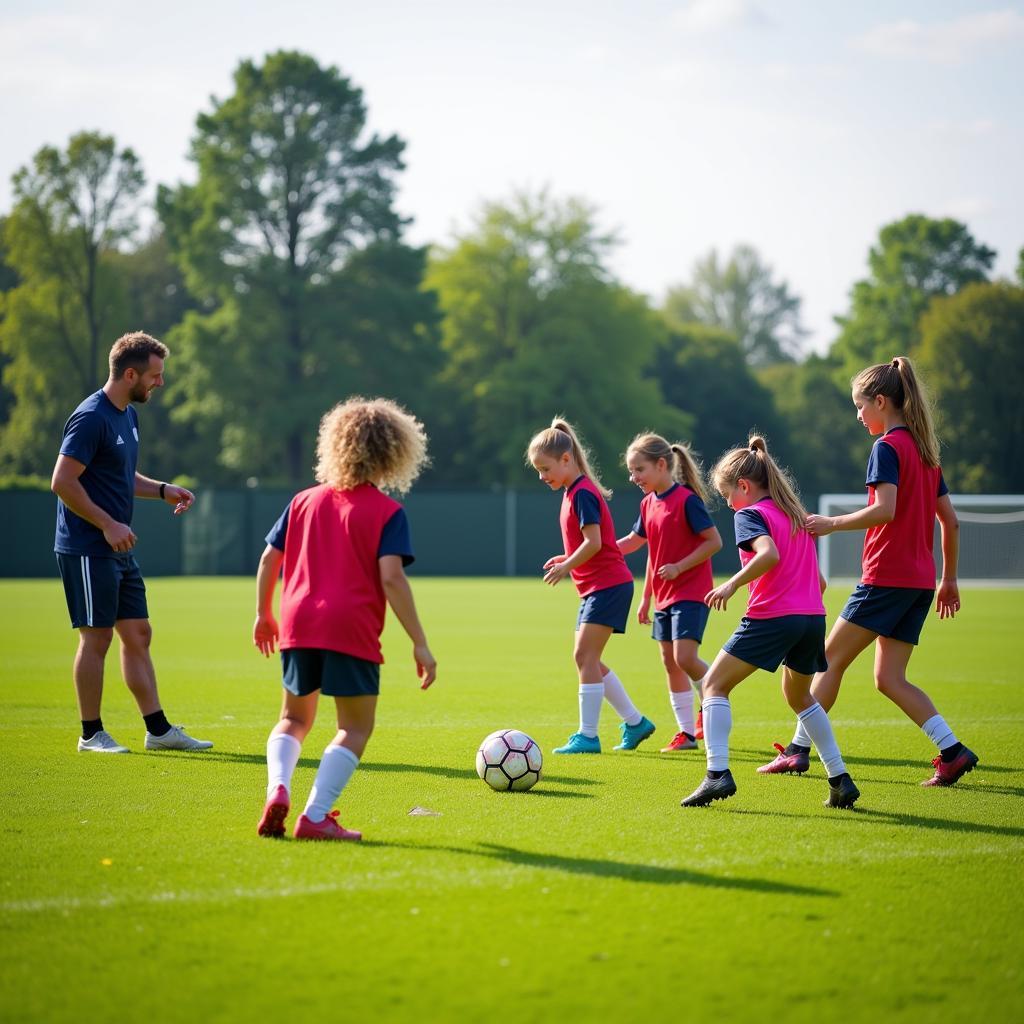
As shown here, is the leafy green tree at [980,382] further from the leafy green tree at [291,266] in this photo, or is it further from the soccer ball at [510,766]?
the soccer ball at [510,766]

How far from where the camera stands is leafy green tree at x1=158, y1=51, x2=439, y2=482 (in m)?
49.9

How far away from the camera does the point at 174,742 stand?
786 cm

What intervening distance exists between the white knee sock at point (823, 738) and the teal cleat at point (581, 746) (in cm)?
200

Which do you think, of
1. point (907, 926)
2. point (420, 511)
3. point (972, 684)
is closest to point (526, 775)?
point (907, 926)

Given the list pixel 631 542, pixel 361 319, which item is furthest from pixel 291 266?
pixel 631 542

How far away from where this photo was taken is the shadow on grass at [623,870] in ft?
15.3

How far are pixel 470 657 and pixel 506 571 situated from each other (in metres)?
24.9

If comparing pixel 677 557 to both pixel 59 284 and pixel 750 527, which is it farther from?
pixel 59 284

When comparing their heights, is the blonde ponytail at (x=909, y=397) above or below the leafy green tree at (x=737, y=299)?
below

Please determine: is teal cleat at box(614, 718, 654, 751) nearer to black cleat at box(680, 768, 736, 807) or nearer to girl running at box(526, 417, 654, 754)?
girl running at box(526, 417, 654, 754)

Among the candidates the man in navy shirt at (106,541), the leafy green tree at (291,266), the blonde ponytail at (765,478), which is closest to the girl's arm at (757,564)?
the blonde ponytail at (765,478)

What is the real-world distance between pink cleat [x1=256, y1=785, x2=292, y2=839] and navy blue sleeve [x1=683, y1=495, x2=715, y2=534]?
379 cm

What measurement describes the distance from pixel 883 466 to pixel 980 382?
56260 mm

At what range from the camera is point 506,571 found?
39.2 meters
